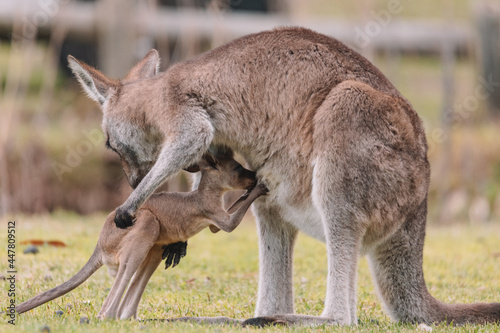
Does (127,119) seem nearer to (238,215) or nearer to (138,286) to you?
(238,215)

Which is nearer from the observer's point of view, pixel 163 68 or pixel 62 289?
pixel 62 289

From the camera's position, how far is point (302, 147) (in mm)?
4844

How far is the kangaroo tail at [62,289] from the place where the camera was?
4.39 metres

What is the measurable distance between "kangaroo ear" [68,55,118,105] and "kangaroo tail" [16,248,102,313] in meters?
1.15

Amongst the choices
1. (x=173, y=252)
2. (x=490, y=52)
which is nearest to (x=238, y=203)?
(x=173, y=252)

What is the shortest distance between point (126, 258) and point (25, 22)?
718cm

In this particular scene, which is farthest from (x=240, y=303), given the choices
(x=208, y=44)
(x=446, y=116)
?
(x=208, y=44)
